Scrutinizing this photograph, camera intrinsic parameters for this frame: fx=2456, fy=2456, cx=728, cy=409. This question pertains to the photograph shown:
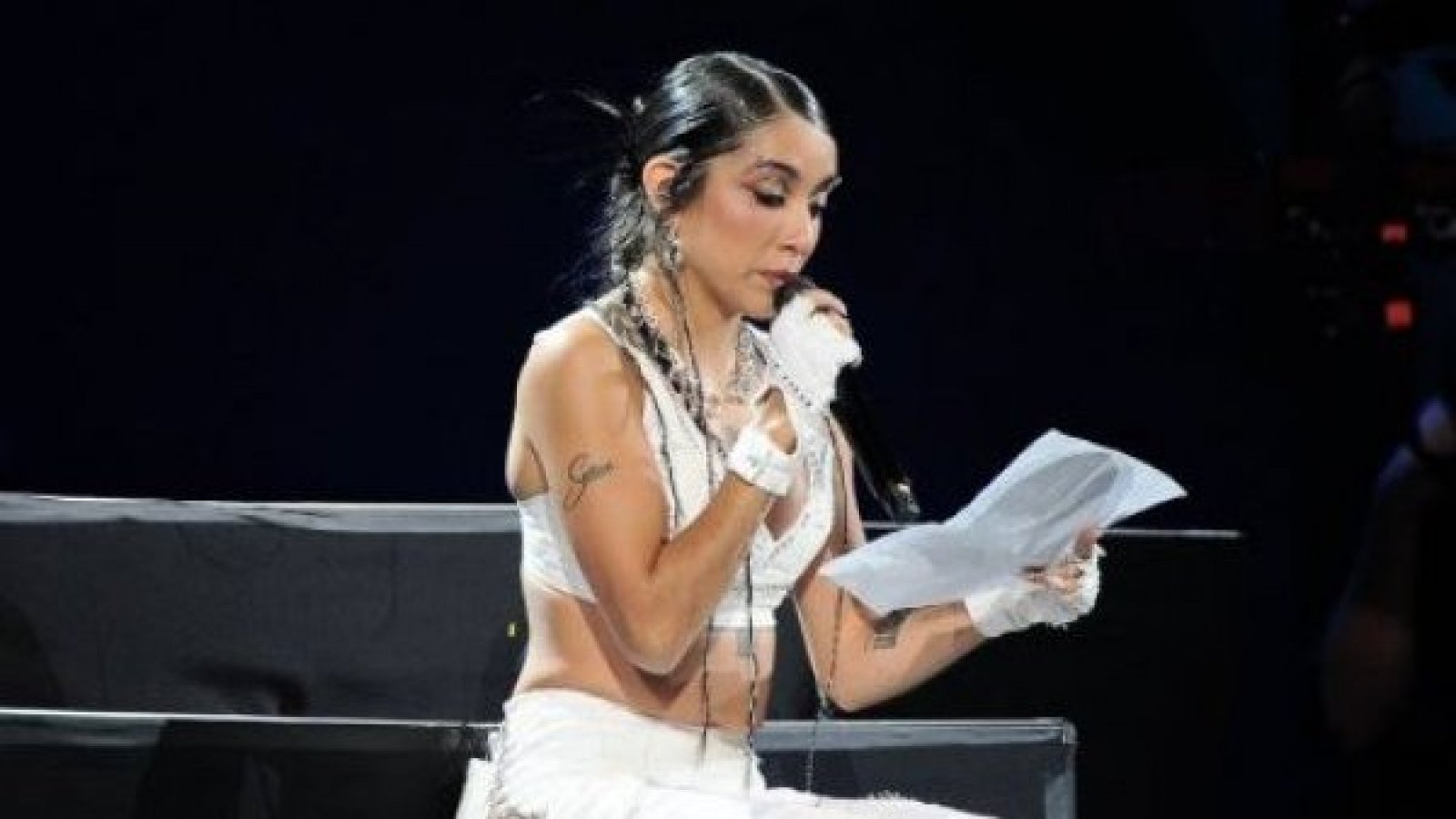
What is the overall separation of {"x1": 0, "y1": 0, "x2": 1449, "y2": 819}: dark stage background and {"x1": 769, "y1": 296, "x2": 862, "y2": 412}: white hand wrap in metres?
1.16

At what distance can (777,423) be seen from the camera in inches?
79.4

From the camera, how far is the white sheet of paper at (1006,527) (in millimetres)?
2135

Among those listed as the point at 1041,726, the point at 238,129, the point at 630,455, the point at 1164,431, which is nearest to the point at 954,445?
the point at 1164,431

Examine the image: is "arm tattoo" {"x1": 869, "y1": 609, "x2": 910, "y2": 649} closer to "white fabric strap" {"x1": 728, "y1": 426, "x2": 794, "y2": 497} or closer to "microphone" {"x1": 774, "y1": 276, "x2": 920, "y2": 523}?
"microphone" {"x1": 774, "y1": 276, "x2": 920, "y2": 523}

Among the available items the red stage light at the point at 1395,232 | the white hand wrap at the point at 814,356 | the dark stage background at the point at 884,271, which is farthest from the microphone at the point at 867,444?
the red stage light at the point at 1395,232

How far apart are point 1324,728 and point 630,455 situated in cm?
214

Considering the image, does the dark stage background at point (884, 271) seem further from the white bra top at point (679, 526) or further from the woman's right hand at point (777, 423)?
the woman's right hand at point (777, 423)

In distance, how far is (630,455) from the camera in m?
2.12

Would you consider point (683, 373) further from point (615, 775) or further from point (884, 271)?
point (884, 271)

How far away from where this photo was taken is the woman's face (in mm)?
2158

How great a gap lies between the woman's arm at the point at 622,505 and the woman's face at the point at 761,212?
13cm

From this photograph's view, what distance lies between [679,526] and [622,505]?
0.10 meters

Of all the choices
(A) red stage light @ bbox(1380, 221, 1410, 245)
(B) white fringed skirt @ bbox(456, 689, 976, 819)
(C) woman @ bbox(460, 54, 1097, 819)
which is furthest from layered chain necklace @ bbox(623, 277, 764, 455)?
(A) red stage light @ bbox(1380, 221, 1410, 245)

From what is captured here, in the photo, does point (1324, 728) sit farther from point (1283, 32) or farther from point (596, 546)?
point (596, 546)
